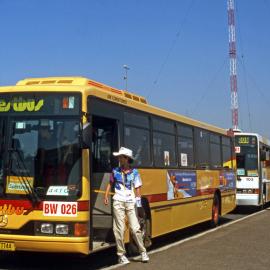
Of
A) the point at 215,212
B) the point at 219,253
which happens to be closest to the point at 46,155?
the point at 219,253

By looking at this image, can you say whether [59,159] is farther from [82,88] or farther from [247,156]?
[247,156]

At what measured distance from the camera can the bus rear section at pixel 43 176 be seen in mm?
8672

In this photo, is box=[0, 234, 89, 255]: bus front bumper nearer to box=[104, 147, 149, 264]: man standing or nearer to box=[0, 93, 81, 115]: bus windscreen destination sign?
box=[104, 147, 149, 264]: man standing

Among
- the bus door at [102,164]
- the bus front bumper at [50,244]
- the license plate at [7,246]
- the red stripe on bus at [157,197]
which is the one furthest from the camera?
the red stripe on bus at [157,197]

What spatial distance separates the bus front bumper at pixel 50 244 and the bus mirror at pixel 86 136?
1413 millimetres

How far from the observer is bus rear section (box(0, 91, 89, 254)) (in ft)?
28.5

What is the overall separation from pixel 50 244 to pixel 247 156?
15.2 meters

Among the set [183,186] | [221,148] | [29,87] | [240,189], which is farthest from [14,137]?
[240,189]

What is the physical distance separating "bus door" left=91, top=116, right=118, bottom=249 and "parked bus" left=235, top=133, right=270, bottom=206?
13.0 m

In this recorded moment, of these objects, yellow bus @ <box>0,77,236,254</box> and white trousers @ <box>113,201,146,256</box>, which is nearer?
yellow bus @ <box>0,77,236,254</box>

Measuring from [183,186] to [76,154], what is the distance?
5.51 m

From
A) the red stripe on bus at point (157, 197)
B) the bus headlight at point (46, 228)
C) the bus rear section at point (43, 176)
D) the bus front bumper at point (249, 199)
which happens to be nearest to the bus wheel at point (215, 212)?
the red stripe on bus at point (157, 197)

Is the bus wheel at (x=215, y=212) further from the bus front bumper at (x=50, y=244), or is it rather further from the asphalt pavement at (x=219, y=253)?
the bus front bumper at (x=50, y=244)

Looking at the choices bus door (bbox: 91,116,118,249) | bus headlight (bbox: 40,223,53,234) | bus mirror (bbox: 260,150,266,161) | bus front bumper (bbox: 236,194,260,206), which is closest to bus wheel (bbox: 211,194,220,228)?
bus front bumper (bbox: 236,194,260,206)
